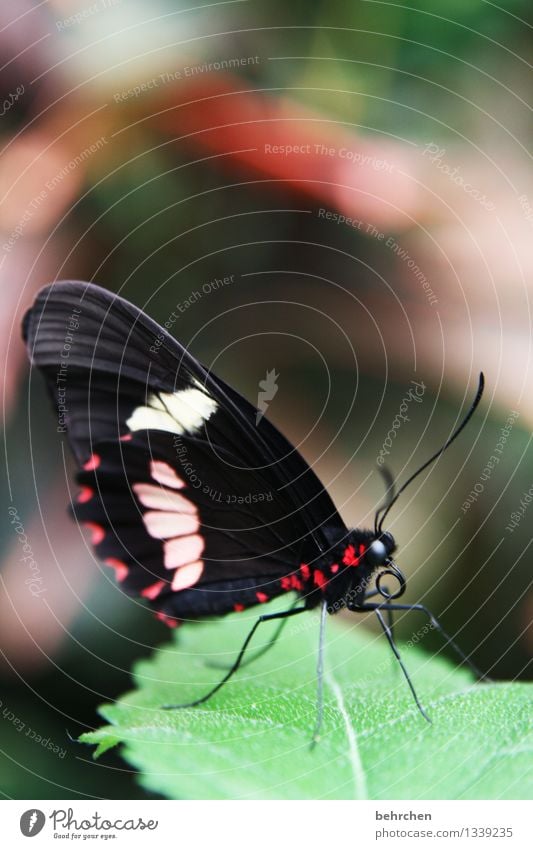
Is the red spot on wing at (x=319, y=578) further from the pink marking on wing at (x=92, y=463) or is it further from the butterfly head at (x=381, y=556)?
the pink marking on wing at (x=92, y=463)

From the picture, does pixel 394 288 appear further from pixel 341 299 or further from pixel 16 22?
pixel 16 22

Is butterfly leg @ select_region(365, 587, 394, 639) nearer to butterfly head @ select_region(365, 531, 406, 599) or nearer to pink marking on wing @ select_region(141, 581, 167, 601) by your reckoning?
butterfly head @ select_region(365, 531, 406, 599)

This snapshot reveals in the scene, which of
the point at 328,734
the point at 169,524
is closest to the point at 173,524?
the point at 169,524

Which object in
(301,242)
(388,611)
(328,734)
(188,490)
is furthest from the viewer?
(301,242)

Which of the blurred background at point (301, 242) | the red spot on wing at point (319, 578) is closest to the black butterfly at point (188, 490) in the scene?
Result: the red spot on wing at point (319, 578)

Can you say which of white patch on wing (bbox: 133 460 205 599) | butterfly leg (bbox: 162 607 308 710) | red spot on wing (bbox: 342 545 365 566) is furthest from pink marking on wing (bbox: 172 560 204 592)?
red spot on wing (bbox: 342 545 365 566)

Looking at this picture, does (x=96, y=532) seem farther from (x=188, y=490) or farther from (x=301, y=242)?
(x=301, y=242)

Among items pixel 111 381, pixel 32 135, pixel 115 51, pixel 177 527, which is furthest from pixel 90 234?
pixel 177 527
